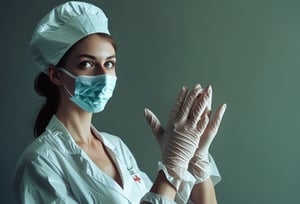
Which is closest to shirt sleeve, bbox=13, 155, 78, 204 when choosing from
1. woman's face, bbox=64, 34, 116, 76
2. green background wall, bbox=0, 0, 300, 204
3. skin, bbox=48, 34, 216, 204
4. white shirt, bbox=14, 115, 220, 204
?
white shirt, bbox=14, 115, 220, 204

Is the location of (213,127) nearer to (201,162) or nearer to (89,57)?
(201,162)

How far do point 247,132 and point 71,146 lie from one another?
2.33 feet

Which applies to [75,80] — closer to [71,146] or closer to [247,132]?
[71,146]

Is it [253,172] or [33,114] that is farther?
[33,114]

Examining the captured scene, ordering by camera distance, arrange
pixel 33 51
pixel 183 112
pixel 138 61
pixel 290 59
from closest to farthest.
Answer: pixel 183 112
pixel 33 51
pixel 290 59
pixel 138 61

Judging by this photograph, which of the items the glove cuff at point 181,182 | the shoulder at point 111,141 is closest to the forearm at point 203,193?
the glove cuff at point 181,182

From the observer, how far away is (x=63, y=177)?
105 cm

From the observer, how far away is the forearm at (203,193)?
1.12m

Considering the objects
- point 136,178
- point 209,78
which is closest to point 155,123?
point 136,178

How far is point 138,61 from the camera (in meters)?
1.51

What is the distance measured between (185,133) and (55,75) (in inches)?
17.7

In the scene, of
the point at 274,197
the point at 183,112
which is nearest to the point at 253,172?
the point at 274,197

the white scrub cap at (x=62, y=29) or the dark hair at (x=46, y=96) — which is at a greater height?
the white scrub cap at (x=62, y=29)

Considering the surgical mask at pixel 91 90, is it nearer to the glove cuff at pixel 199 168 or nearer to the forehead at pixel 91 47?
the forehead at pixel 91 47
